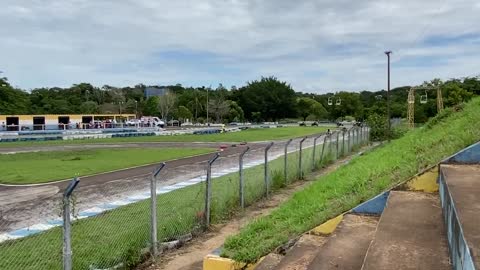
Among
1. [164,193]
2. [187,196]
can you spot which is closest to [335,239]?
[187,196]

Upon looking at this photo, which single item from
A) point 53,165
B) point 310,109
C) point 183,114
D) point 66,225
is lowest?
point 53,165

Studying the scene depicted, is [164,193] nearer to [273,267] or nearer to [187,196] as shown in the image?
[187,196]

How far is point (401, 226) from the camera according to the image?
Answer: 443 cm

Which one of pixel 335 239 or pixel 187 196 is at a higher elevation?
pixel 335 239

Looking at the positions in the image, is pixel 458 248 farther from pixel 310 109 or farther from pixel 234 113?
pixel 310 109

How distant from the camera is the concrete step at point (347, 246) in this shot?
173 inches

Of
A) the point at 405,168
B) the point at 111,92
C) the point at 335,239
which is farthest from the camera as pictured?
the point at 111,92

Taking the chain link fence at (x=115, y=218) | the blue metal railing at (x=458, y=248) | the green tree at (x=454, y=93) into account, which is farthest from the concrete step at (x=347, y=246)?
the green tree at (x=454, y=93)

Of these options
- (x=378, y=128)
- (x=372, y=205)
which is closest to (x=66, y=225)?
(x=372, y=205)

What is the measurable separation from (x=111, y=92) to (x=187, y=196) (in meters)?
130

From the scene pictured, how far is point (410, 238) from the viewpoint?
162 inches

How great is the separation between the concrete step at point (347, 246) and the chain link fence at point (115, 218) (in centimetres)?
294

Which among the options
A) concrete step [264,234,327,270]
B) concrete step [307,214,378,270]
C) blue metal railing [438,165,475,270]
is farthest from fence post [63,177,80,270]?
blue metal railing [438,165,475,270]

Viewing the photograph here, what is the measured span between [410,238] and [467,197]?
A: 598 millimetres
